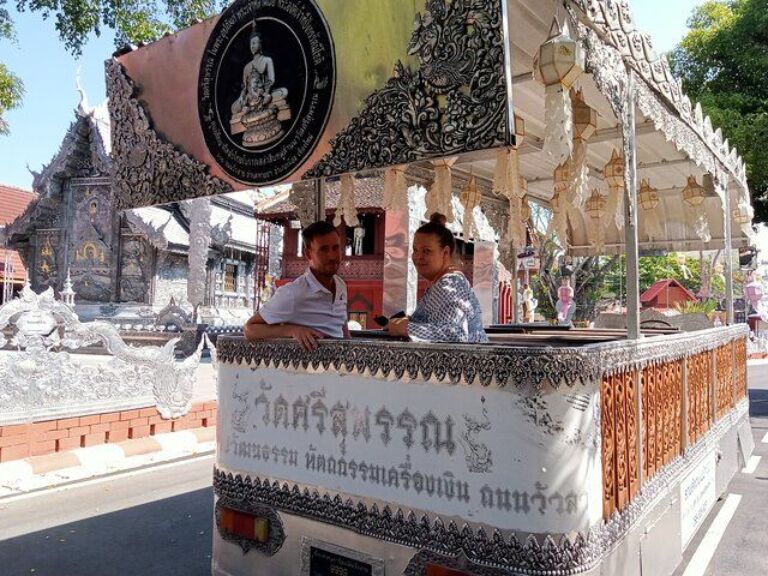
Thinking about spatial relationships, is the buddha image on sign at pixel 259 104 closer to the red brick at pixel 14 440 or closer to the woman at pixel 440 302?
the woman at pixel 440 302

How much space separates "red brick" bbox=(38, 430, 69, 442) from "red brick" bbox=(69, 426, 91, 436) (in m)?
0.05

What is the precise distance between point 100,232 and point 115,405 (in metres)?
21.5

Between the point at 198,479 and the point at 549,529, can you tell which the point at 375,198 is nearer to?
the point at 198,479

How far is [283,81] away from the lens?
2875mm

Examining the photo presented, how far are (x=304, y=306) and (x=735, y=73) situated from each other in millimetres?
16589

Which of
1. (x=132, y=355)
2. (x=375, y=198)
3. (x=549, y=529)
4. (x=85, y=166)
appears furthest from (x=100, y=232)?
(x=549, y=529)

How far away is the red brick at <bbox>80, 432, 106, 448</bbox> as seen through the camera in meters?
6.20

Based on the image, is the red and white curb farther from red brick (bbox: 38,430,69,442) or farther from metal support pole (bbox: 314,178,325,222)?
metal support pole (bbox: 314,178,325,222)

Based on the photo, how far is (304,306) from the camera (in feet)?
9.59

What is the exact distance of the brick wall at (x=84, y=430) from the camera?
5555mm

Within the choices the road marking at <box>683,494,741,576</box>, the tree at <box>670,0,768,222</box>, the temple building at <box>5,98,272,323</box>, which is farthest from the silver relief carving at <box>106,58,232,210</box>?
the temple building at <box>5,98,272,323</box>

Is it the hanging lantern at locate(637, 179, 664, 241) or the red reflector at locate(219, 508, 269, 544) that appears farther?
the hanging lantern at locate(637, 179, 664, 241)

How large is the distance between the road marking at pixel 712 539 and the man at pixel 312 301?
9.16ft

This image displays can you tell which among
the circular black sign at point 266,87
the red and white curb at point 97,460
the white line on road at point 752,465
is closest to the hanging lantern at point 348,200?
the circular black sign at point 266,87
